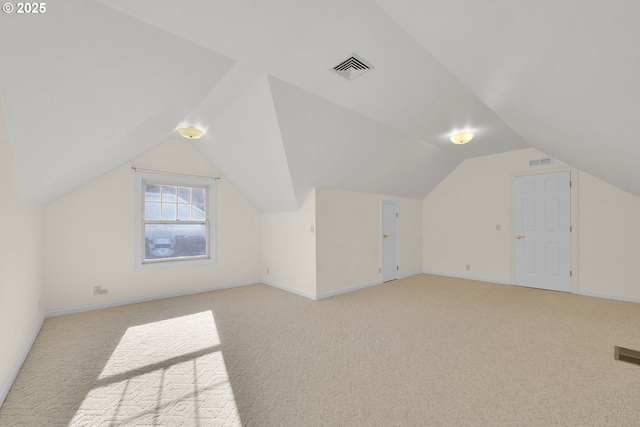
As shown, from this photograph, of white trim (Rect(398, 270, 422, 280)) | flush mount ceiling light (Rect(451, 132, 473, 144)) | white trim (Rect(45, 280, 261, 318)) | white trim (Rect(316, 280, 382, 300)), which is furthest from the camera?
white trim (Rect(398, 270, 422, 280))

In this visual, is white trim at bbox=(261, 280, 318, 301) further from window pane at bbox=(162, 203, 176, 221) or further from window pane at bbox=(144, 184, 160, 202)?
window pane at bbox=(144, 184, 160, 202)

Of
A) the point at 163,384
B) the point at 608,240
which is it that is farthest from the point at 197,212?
the point at 608,240

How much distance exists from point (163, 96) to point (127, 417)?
2495 mm

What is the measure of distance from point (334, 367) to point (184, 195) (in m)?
4.08

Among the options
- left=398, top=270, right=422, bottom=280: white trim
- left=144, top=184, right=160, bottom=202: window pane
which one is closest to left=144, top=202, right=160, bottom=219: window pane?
left=144, top=184, right=160, bottom=202: window pane

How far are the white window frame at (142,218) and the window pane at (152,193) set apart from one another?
102 mm

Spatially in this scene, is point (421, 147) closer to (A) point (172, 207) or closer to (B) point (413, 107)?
(B) point (413, 107)

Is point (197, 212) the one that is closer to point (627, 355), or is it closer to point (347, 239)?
point (347, 239)

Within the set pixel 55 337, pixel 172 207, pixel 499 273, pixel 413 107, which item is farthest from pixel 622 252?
pixel 55 337

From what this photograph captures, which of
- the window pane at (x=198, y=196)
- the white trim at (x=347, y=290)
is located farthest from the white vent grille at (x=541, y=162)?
the window pane at (x=198, y=196)

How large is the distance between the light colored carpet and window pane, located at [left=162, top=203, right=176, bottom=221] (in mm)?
1539

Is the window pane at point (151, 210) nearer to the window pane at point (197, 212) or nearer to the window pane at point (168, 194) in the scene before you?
the window pane at point (168, 194)

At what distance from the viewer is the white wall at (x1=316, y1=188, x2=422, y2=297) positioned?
14.7 feet

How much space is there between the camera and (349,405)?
5.97 ft
